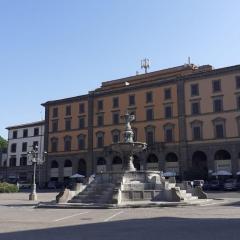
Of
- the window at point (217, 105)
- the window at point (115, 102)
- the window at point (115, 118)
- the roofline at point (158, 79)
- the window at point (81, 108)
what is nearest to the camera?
the window at point (217, 105)

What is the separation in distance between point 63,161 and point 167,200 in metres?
48.2

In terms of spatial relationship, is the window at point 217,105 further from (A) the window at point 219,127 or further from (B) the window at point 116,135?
(B) the window at point 116,135

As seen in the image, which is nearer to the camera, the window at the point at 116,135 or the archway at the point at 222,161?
the archway at the point at 222,161

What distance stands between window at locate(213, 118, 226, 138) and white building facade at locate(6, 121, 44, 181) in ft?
117

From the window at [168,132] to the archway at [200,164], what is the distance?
4.29m

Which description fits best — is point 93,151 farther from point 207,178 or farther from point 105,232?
point 105,232

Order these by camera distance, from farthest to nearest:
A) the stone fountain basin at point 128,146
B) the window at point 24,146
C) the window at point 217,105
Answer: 1. the window at point 24,146
2. the window at point 217,105
3. the stone fountain basin at point 128,146

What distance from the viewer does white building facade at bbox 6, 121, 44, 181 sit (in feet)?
266

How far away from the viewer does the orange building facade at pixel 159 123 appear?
5719 centimetres

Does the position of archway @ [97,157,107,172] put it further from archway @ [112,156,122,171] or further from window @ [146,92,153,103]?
window @ [146,92,153,103]

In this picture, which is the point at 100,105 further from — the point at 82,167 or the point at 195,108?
the point at 195,108

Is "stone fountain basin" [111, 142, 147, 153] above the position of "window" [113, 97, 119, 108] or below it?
below

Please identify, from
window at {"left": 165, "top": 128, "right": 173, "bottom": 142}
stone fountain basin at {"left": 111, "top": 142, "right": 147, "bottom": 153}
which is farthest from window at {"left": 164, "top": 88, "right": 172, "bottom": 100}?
stone fountain basin at {"left": 111, "top": 142, "right": 147, "bottom": 153}

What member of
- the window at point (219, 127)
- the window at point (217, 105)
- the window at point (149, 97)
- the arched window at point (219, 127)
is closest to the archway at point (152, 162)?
the window at point (149, 97)
